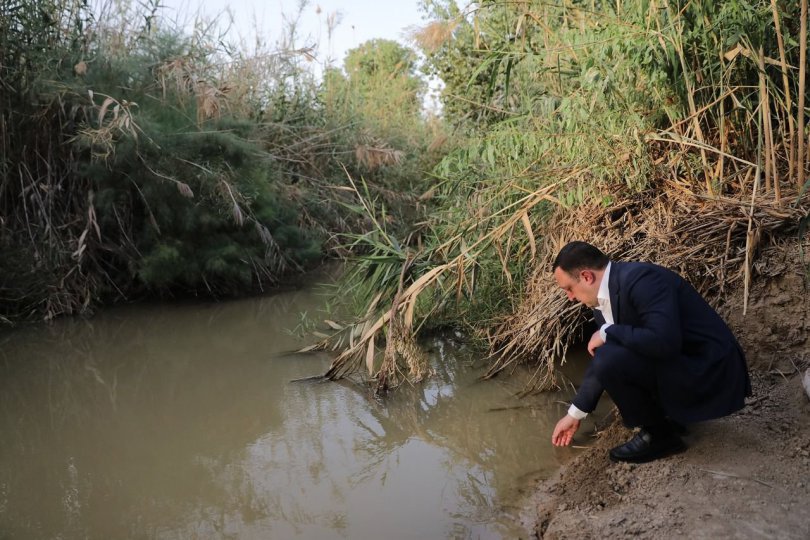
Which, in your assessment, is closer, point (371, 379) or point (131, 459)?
point (131, 459)

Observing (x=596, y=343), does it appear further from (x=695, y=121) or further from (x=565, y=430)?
(x=695, y=121)

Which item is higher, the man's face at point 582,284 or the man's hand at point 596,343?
the man's face at point 582,284

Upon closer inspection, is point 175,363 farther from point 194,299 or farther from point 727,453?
point 727,453

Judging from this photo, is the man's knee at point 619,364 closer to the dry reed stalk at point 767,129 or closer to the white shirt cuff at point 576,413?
the white shirt cuff at point 576,413

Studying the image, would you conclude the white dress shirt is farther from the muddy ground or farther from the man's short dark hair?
the muddy ground

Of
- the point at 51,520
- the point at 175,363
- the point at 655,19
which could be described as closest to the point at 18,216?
the point at 175,363

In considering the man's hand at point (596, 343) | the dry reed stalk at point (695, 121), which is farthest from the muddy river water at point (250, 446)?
the dry reed stalk at point (695, 121)

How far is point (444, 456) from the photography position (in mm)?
3900

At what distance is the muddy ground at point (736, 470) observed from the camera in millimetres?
2662

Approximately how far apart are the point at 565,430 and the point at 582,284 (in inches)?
29.7

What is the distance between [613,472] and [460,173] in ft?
9.34

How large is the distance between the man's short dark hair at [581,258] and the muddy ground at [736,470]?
91 cm

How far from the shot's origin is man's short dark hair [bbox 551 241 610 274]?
10.3 feet

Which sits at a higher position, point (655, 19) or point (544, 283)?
point (655, 19)
